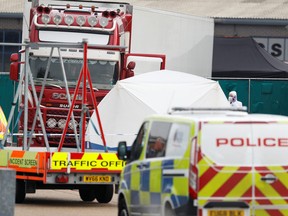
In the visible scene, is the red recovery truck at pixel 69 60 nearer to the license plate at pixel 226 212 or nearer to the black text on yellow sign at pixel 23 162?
the black text on yellow sign at pixel 23 162

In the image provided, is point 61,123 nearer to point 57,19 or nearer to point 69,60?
point 69,60

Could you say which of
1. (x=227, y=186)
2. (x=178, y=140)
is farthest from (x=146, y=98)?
(x=227, y=186)

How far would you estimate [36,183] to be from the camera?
2100 centimetres

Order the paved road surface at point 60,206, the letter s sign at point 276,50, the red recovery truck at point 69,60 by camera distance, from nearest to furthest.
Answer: the paved road surface at point 60,206
the red recovery truck at point 69,60
the letter s sign at point 276,50

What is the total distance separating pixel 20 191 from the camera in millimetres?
20953

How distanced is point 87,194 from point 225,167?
373 inches

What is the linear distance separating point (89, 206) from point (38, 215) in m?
2.34

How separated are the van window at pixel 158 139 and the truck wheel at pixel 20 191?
22.2ft

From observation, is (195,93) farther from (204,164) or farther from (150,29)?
(204,164)

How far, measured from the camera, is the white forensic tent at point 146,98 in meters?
24.2

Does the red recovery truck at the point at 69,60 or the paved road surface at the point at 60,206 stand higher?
the red recovery truck at the point at 69,60

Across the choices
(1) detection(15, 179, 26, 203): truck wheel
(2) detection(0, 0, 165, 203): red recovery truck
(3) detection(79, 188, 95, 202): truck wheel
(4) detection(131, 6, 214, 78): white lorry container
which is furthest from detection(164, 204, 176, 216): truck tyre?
(4) detection(131, 6, 214, 78): white lorry container

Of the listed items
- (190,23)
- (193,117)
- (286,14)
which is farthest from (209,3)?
(193,117)

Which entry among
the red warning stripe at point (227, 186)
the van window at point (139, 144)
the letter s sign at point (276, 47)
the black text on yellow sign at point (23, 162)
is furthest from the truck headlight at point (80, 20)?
the letter s sign at point (276, 47)
